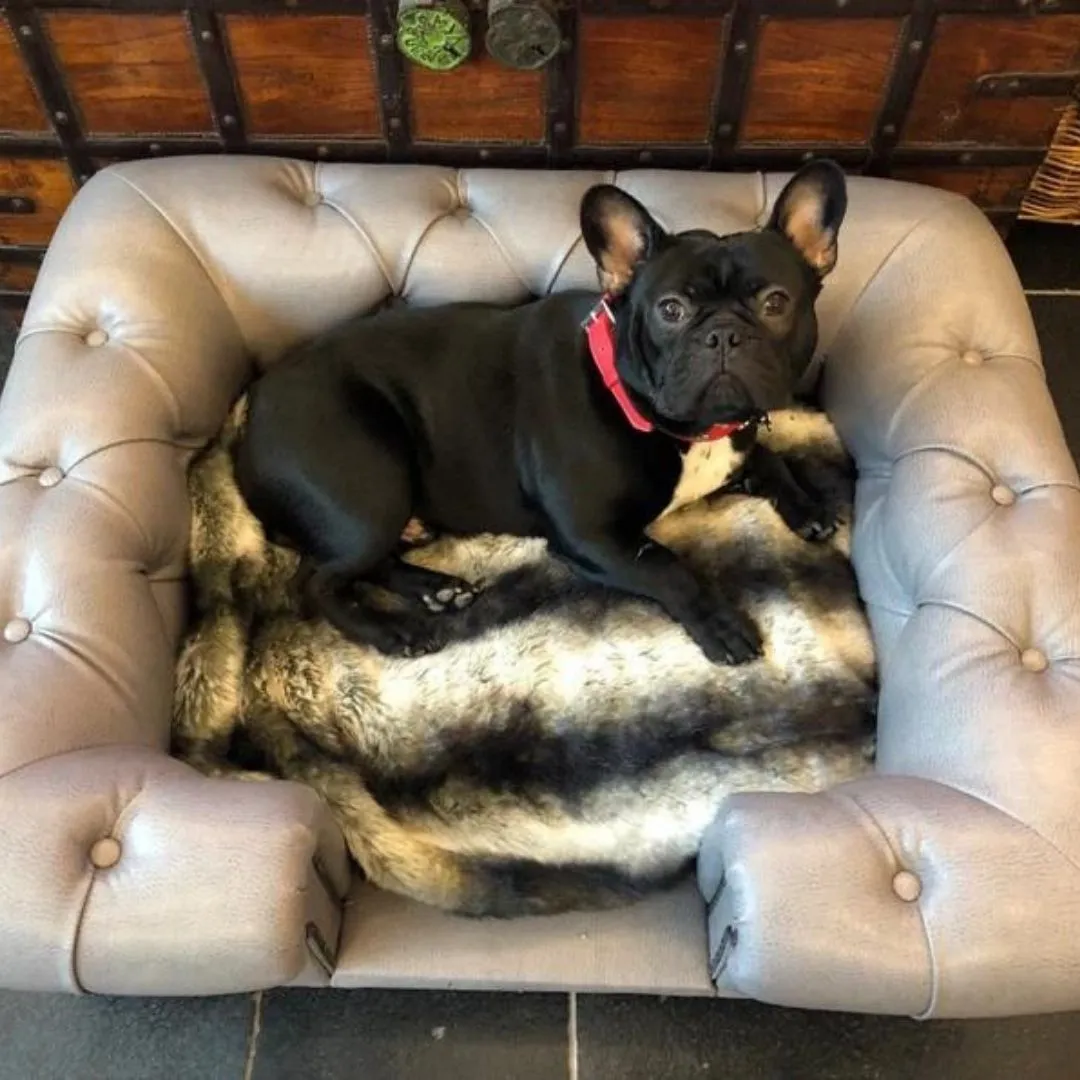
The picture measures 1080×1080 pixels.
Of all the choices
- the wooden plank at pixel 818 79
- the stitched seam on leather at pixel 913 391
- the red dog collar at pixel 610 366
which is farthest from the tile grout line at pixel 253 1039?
the wooden plank at pixel 818 79

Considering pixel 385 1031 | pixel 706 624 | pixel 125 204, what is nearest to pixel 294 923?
pixel 385 1031

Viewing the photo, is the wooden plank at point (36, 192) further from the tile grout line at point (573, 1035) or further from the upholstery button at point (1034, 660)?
the upholstery button at point (1034, 660)

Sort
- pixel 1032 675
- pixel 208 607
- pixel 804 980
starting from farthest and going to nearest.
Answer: pixel 208 607 < pixel 1032 675 < pixel 804 980

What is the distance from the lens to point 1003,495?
1438mm

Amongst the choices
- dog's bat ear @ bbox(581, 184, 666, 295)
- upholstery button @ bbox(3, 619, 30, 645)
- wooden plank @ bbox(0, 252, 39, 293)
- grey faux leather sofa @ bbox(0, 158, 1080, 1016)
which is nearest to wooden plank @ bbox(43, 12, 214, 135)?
grey faux leather sofa @ bbox(0, 158, 1080, 1016)

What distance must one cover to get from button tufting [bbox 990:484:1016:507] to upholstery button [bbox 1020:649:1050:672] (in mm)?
196

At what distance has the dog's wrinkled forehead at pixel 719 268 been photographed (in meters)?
1.29

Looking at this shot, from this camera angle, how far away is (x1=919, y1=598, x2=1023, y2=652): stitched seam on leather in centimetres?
134

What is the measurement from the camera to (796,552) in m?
1.59

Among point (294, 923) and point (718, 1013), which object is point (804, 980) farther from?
point (294, 923)

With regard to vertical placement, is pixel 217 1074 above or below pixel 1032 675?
below

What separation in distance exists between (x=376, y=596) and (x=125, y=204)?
633 millimetres

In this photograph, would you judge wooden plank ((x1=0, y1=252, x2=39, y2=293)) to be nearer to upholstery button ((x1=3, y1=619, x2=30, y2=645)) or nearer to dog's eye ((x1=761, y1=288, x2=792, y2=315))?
upholstery button ((x1=3, y1=619, x2=30, y2=645))

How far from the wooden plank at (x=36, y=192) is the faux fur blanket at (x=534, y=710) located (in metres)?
0.58
